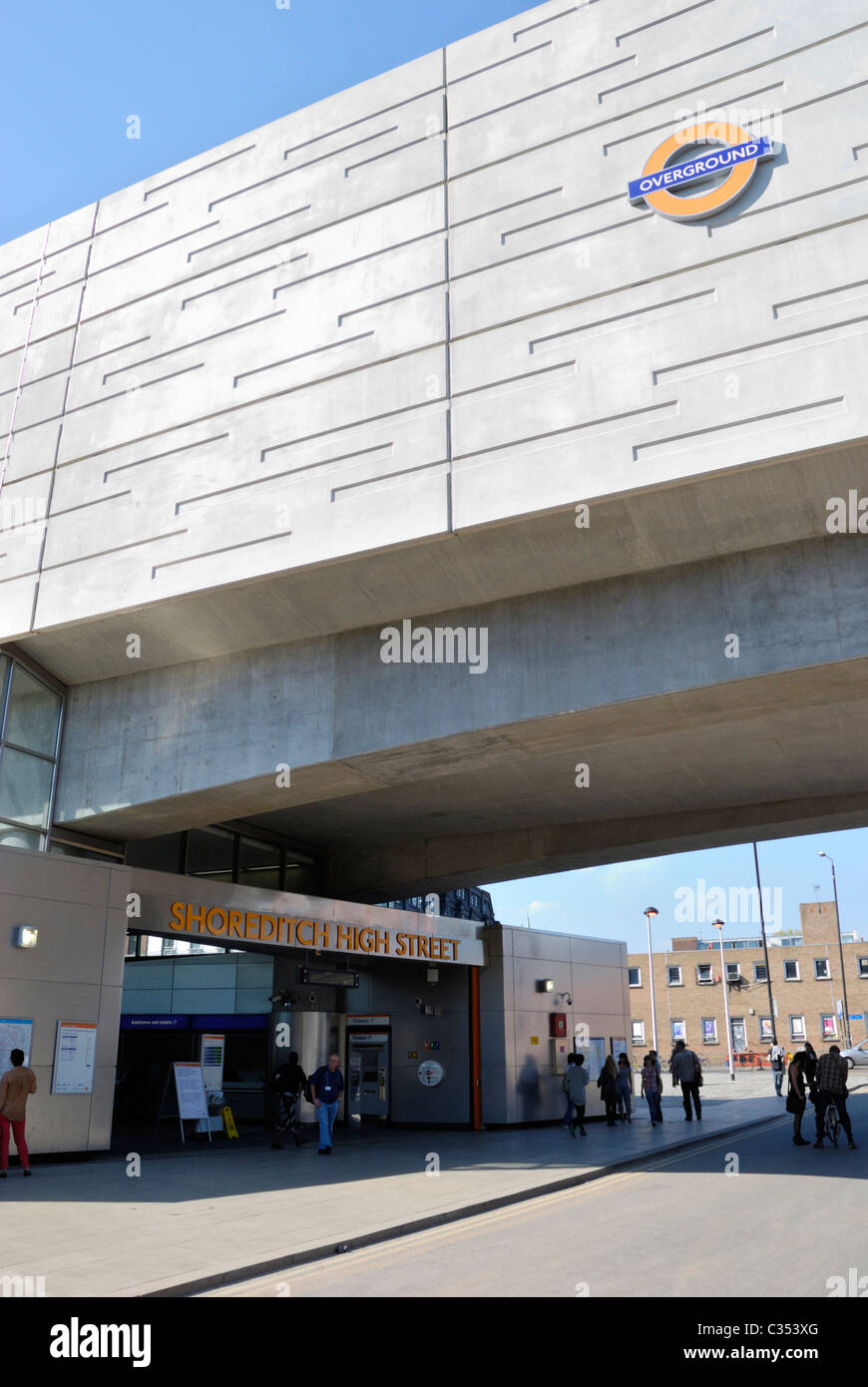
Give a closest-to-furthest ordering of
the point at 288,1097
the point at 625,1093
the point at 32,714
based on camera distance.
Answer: the point at 32,714
the point at 288,1097
the point at 625,1093

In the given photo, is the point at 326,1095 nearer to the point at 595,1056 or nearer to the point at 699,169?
the point at 595,1056

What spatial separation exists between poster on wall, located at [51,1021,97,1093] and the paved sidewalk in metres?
1.14

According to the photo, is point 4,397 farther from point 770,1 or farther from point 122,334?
point 770,1

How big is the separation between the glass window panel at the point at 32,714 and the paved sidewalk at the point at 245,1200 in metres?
6.71

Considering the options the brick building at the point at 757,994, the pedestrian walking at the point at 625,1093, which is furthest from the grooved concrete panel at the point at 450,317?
the brick building at the point at 757,994

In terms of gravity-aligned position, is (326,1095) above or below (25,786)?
below

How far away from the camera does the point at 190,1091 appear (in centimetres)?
1959

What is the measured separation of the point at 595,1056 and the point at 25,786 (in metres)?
16.5

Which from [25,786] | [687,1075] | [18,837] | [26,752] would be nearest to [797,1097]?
[687,1075]

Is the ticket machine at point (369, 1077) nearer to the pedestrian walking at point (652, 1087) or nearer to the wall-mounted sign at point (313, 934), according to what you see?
the wall-mounted sign at point (313, 934)

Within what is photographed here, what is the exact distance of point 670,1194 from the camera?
39.2 feet

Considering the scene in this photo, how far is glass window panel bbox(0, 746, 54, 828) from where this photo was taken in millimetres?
16781

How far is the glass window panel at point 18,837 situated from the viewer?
16.6 metres

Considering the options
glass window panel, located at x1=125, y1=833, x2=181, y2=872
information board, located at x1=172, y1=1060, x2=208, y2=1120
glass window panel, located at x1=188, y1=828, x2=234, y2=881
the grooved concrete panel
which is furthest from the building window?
information board, located at x1=172, y1=1060, x2=208, y2=1120
